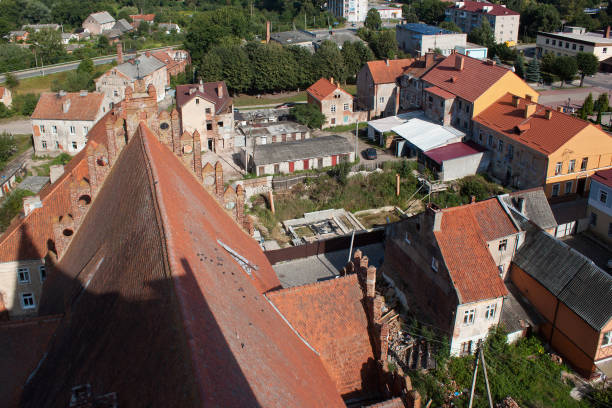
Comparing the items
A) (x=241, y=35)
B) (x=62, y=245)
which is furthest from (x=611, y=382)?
(x=241, y=35)

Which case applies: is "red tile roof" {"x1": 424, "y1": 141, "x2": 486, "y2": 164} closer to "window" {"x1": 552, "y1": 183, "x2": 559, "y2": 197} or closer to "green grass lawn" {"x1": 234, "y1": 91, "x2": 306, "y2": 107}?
"window" {"x1": 552, "y1": 183, "x2": 559, "y2": 197}

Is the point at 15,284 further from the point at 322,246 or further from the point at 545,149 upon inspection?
the point at 545,149

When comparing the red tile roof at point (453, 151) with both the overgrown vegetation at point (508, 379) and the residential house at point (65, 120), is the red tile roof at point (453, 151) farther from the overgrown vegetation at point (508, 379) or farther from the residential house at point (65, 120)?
the residential house at point (65, 120)

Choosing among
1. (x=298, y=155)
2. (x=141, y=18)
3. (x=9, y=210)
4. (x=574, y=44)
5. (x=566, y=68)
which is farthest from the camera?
(x=141, y=18)

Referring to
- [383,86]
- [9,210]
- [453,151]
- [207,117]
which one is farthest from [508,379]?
[383,86]

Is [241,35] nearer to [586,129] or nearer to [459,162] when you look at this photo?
[459,162]

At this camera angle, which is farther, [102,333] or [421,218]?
[421,218]

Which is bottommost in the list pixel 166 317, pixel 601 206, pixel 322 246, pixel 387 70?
pixel 322 246
